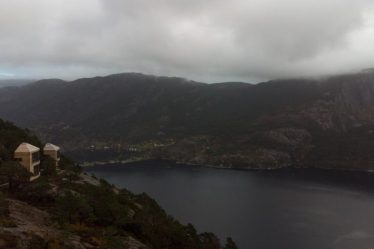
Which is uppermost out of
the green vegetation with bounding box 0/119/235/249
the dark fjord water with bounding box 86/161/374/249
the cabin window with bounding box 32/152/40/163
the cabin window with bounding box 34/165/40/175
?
the cabin window with bounding box 32/152/40/163

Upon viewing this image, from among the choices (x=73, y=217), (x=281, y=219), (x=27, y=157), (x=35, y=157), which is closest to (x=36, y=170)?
(x=35, y=157)

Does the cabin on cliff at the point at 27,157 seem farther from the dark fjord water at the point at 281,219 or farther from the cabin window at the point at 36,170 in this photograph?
the dark fjord water at the point at 281,219

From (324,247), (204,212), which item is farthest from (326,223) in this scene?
(204,212)

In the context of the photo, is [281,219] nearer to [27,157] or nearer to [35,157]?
[35,157]

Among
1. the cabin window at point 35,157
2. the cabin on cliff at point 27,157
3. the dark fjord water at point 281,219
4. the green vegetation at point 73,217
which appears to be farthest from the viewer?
the dark fjord water at point 281,219

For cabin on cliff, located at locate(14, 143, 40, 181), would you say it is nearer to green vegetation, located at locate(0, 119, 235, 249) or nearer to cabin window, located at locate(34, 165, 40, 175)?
cabin window, located at locate(34, 165, 40, 175)

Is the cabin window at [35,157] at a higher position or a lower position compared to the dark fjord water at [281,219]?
higher

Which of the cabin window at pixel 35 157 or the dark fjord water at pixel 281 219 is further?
the dark fjord water at pixel 281 219

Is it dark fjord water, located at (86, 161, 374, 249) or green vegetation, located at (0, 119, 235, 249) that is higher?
green vegetation, located at (0, 119, 235, 249)

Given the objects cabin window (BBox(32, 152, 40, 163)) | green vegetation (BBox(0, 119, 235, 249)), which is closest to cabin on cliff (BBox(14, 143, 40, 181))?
cabin window (BBox(32, 152, 40, 163))

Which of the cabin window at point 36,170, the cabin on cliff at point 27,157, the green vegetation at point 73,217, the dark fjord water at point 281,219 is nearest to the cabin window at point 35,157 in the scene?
the cabin on cliff at point 27,157

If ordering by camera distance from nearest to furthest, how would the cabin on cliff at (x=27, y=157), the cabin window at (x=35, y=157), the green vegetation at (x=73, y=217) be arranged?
the green vegetation at (x=73, y=217) < the cabin on cliff at (x=27, y=157) < the cabin window at (x=35, y=157)
